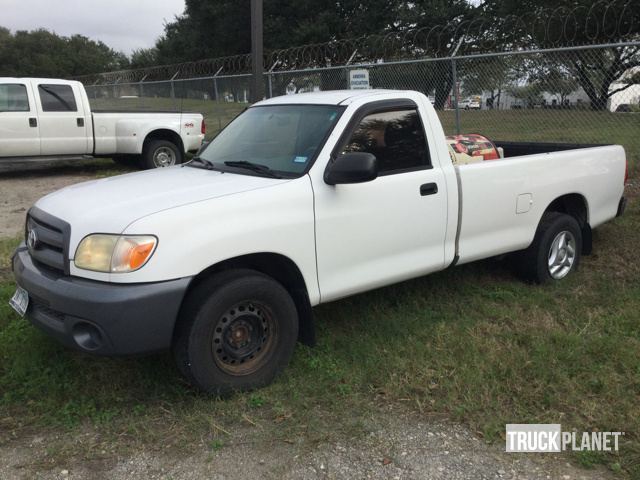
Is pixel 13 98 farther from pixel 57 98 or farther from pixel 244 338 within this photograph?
pixel 244 338

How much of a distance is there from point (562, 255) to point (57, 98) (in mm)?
9336

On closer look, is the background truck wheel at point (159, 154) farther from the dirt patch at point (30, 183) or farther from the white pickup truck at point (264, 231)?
the white pickup truck at point (264, 231)

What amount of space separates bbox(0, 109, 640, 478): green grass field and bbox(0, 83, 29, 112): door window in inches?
266

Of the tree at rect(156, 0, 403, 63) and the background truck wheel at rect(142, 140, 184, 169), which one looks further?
the tree at rect(156, 0, 403, 63)

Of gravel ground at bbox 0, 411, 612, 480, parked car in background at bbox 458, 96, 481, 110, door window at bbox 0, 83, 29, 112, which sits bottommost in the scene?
gravel ground at bbox 0, 411, 612, 480

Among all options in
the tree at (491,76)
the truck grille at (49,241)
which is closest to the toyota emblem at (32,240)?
the truck grille at (49,241)

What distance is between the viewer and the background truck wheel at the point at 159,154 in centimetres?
1155

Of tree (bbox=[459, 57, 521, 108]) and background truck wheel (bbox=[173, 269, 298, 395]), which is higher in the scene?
tree (bbox=[459, 57, 521, 108])

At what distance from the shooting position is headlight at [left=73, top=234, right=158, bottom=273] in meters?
2.97

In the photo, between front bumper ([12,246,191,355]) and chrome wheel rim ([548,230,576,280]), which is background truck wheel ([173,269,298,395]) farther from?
chrome wheel rim ([548,230,576,280])

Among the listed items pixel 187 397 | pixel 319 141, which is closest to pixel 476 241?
pixel 319 141

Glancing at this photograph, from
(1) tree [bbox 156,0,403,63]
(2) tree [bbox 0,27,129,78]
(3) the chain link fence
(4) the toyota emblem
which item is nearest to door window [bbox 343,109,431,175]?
(4) the toyota emblem

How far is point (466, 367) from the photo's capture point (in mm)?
3709

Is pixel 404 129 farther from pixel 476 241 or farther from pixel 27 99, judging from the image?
pixel 27 99
